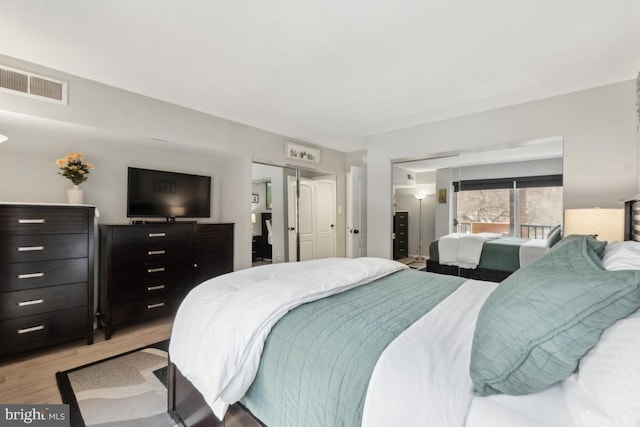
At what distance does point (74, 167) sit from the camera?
2703mm

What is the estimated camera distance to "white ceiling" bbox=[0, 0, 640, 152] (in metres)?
1.67

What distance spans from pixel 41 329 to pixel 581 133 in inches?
202

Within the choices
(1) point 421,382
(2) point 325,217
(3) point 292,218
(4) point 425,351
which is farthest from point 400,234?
(1) point 421,382

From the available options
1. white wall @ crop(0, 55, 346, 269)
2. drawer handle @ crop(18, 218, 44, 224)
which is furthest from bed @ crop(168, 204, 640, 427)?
white wall @ crop(0, 55, 346, 269)

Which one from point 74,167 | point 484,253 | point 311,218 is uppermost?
point 74,167

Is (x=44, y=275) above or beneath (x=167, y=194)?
beneath

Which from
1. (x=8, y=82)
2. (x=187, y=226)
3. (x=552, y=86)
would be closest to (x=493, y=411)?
(x=552, y=86)

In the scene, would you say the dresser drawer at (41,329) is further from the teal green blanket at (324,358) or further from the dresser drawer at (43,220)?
the teal green blanket at (324,358)

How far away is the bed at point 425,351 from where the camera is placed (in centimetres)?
68

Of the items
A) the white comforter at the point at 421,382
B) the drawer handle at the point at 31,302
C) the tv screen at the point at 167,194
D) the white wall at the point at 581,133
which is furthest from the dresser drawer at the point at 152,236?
the white wall at the point at 581,133

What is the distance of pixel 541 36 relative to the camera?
1.89 m

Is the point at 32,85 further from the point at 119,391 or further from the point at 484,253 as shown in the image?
the point at 484,253

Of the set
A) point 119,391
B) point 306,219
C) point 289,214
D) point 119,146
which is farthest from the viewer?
point 306,219

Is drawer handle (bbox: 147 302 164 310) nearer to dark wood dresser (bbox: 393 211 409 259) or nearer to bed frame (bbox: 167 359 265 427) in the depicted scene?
bed frame (bbox: 167 359 265 427)
